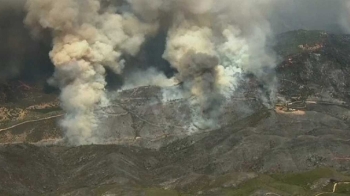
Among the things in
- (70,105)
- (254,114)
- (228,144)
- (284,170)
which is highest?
(70,105)

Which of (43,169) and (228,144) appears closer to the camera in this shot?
(43,169)

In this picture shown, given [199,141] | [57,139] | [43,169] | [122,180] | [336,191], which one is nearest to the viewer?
[336,191]

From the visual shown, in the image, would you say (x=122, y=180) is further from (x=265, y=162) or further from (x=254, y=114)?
(x=254, y=114)

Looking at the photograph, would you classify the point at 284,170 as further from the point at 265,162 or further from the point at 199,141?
the point at 199,141

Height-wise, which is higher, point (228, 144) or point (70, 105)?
point (70, 105)

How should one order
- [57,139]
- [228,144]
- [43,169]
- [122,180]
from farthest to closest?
[57,139] → [228,144] → [43,169] → [122,180]

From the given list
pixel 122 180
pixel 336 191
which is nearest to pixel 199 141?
pixel 122 180

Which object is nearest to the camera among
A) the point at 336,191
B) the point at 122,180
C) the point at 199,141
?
the point at 336,191

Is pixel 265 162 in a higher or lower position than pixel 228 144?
lower

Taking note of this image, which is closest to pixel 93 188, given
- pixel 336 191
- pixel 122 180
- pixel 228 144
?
pixel 122 180
